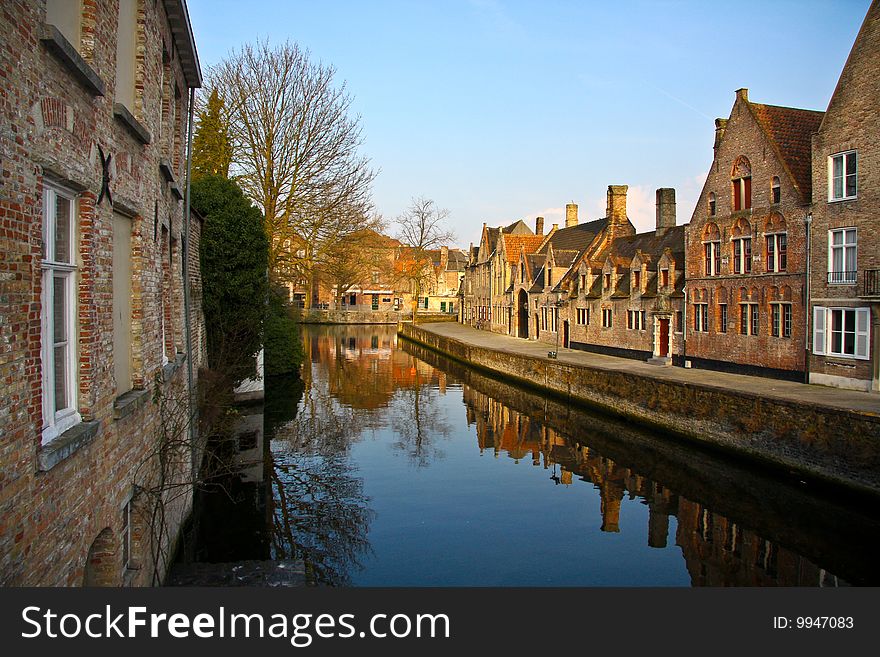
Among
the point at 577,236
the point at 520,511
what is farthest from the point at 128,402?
the point at 577,236

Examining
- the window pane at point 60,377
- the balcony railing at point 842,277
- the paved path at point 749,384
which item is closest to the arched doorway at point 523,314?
the paved path at point 749,384

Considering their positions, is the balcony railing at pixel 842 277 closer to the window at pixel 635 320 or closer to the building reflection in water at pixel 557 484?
the building reflection in water at pixel 557 484

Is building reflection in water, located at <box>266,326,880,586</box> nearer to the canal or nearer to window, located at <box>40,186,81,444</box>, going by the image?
the canal

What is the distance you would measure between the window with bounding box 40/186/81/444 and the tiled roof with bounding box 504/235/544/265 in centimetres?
3964

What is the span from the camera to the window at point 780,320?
1866 cm

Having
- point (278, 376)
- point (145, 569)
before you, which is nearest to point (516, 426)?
point (278, 376)

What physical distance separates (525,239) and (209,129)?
80.6ft

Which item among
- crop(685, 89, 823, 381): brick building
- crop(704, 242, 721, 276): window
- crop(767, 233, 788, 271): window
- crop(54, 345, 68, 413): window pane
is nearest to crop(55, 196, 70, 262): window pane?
crop(54, 345, 68, 413): window pane

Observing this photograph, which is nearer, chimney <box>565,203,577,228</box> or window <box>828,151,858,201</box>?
window <box>828,151,858,201</box>

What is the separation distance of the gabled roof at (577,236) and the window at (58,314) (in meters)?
32.4

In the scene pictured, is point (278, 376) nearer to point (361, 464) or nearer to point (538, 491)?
point (361, 464)

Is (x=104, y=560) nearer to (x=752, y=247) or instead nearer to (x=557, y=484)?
(x=557, y=484)

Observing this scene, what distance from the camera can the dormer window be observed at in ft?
68.0

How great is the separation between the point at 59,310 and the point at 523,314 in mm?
37206
